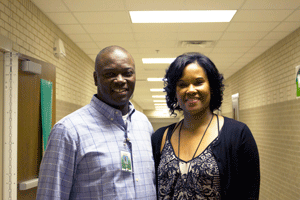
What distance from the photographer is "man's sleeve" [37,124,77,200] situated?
1312 millimetres

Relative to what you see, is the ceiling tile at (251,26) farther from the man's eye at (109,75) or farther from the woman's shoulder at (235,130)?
the man's eye at (109,75)

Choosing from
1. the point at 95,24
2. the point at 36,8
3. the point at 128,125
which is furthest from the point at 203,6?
the point at 128,125

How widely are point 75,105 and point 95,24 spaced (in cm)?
176

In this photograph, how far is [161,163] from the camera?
1649mm

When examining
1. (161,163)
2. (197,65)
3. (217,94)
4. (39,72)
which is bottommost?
(161,163)

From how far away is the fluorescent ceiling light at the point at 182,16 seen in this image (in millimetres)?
4047

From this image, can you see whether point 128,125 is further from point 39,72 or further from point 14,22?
point 14,22

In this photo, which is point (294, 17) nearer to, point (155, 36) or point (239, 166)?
point (155, 36)


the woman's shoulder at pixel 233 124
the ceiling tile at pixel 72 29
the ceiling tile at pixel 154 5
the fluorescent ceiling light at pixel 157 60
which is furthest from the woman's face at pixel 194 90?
the fluorescent ceiling light at pixel 157 60

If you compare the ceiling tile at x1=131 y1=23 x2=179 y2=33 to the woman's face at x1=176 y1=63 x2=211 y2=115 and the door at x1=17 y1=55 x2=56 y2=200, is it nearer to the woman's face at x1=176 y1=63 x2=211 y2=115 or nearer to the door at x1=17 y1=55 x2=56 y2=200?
the door at x1=17 y1=55 x2=56 y2=200

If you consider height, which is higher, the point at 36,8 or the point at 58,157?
the point at 36,8

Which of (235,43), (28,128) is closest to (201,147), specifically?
(28,128)

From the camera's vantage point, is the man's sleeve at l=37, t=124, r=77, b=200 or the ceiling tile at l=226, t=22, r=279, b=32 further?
the ceiling tile at l=226, t=22, r=279, b=32

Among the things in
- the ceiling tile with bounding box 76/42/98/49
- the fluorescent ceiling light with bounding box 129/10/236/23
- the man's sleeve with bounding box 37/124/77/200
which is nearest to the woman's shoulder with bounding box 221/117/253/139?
the man's sleeve with bounding box 37/124/77/200
